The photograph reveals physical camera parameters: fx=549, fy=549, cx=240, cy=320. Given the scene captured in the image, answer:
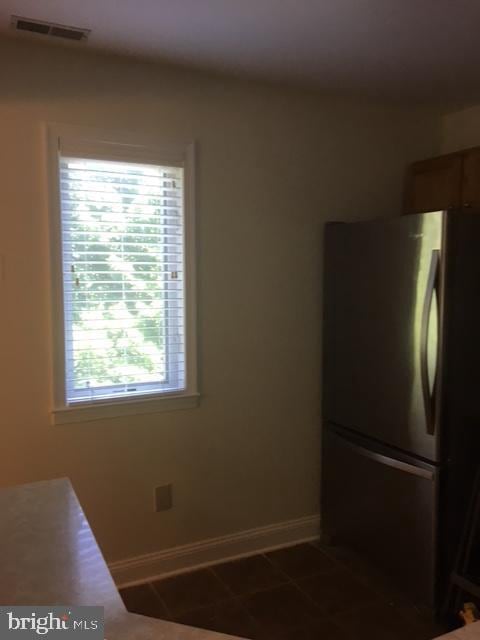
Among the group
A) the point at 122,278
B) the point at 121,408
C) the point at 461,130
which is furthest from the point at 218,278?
the point at 461,130

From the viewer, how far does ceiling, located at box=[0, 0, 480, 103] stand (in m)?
1.92

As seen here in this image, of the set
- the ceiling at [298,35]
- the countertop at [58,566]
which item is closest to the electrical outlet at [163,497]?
the countertop at [58,566]

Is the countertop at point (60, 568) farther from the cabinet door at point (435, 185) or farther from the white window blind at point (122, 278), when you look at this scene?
the cabinet door at point (435, 185)

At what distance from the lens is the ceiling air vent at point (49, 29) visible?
2.04m

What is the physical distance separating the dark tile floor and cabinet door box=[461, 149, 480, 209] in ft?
6.40

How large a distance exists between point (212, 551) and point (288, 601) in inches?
19.3

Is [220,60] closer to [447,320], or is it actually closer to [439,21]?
[439,21]

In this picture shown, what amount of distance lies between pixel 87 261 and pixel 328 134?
1.46 m

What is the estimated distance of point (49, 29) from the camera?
2104 millimetres

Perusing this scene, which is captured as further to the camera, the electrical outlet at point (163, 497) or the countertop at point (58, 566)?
the electrical outlet at point (163, 497)

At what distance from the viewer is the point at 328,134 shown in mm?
2951

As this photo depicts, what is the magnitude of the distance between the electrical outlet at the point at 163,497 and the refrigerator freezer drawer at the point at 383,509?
88 cm

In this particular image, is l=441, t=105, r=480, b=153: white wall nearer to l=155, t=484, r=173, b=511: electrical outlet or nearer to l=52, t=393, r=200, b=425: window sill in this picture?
l=52, t=393, r=200, b=425: window sill

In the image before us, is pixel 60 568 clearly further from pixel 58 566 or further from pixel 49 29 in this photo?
pixel 49 29
